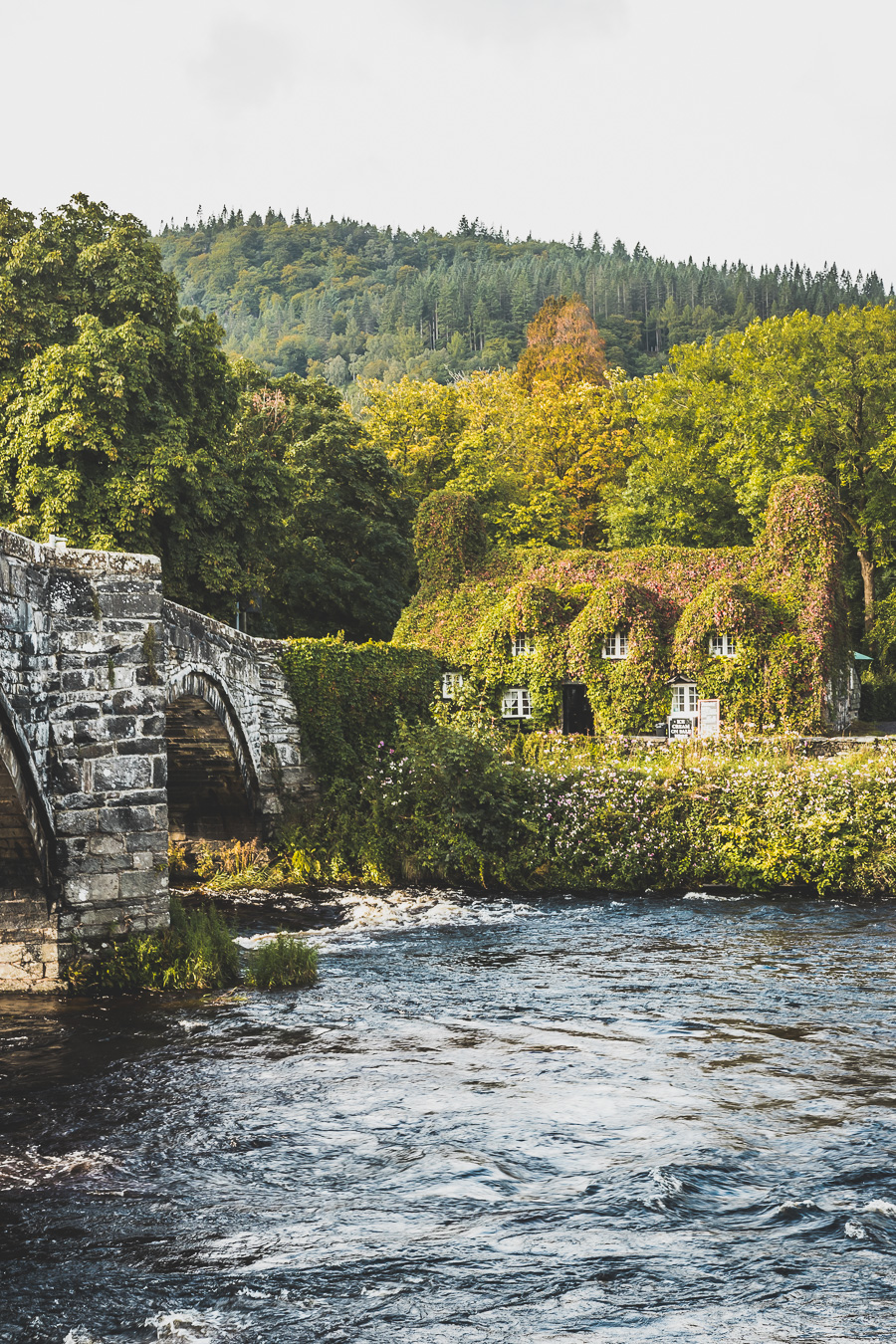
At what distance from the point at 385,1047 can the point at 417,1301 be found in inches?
148

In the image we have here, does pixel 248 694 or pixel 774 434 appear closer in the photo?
pixel 248 694

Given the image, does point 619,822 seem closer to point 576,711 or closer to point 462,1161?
point 462,1161

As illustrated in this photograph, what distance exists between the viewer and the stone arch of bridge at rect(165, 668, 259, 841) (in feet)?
50.8

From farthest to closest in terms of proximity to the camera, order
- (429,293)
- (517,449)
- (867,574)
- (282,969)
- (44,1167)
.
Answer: (429,293) → (517,449) → (867,574) → (282,969) → (44,1167)

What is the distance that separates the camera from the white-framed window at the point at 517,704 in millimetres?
28109

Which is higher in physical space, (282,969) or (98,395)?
(98,395)

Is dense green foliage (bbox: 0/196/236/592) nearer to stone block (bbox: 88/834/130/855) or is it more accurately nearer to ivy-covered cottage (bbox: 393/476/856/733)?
A: ivy-covered cottage (bbox: 393/476/856/733)

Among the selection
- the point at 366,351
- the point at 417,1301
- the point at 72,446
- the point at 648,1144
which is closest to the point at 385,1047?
the point at 648,1144

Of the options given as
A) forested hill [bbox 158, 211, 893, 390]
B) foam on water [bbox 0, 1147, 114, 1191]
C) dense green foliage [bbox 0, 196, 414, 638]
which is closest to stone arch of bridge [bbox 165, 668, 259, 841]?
dense green foliage [bbox 0, 196, 414, 638]

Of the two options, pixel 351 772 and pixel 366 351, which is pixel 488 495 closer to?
pixel 351 772

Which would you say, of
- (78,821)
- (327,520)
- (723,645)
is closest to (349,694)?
(78,821)

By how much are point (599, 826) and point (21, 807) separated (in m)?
8.90

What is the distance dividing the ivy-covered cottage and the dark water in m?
15.4

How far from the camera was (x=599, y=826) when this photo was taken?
15.9 metres
